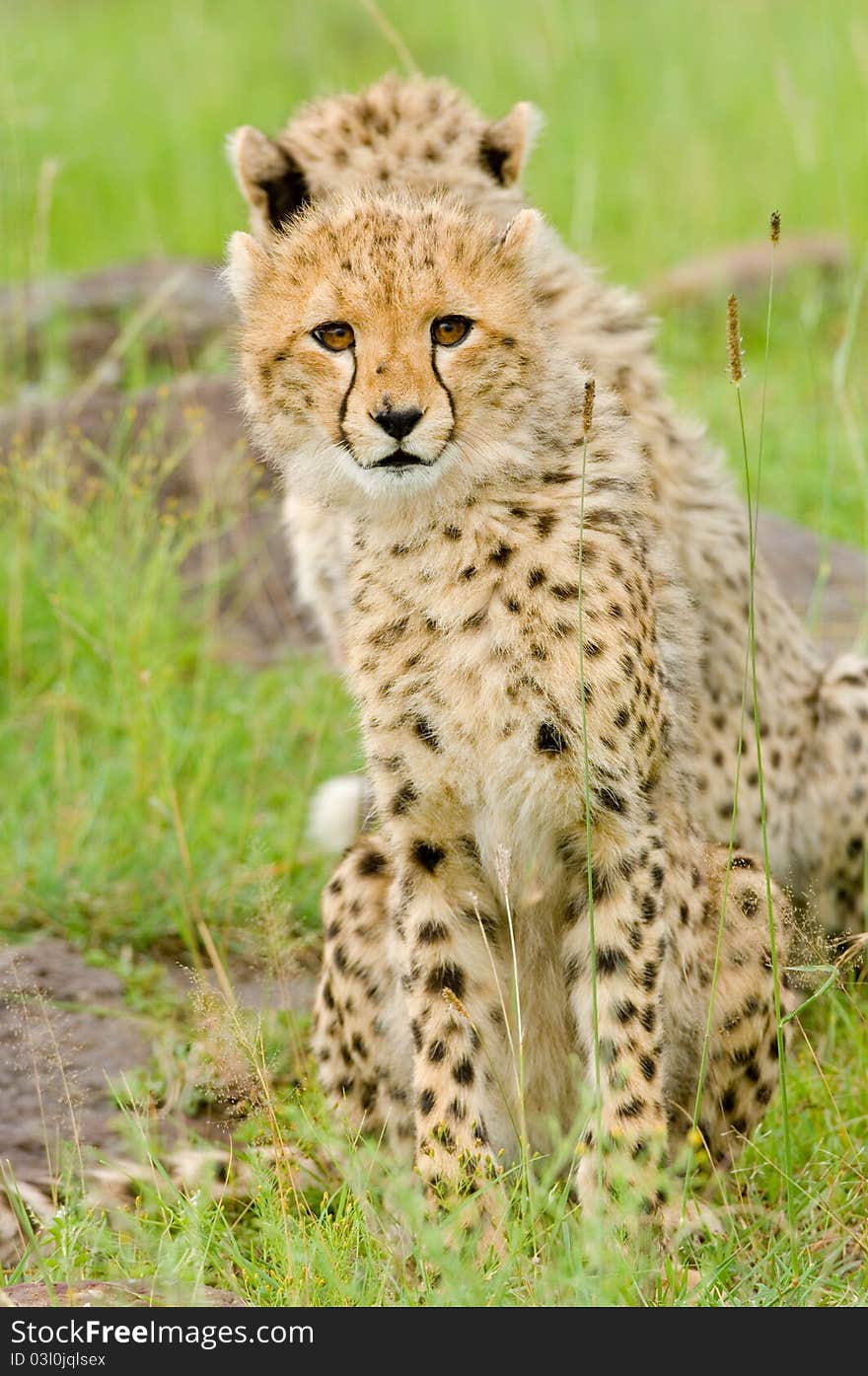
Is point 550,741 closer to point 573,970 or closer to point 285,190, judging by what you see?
point 573,970

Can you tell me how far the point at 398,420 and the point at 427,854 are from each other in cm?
64

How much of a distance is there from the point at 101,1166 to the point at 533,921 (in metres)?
0.80

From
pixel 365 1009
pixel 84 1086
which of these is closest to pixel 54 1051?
pixel 84 1086

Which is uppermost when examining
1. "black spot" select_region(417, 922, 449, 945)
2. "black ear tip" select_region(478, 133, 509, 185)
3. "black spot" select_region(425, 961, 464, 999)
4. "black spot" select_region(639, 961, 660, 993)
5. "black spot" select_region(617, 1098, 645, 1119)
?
"black ear tip" select_region(478, 133, 509, 185)

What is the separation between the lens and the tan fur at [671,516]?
3.62m

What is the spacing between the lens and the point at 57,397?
19.6 feet

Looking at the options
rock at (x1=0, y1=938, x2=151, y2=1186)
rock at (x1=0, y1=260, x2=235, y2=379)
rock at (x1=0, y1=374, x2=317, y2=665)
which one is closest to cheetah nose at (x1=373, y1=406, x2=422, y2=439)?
rock at (x1=0, y1=938, x2=151, y2=1186)

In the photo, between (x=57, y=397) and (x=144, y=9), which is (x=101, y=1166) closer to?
(x=57, y=397)

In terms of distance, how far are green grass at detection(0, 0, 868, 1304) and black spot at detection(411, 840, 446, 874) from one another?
0.74ft

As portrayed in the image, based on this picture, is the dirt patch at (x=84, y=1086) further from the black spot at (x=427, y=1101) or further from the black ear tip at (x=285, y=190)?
the black ear tip at (x=285, y=190)

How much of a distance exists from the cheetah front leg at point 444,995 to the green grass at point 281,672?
0.40 ft

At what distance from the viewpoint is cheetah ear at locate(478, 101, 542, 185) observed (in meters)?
3.89

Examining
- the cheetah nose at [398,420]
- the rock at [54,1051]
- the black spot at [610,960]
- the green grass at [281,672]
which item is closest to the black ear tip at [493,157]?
the green grass at [281,672]

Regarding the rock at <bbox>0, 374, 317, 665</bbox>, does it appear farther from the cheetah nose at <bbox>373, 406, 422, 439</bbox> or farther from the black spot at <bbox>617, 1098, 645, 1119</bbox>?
the black spot at <bbox>617, 1098, 645, 1119</bbox>
